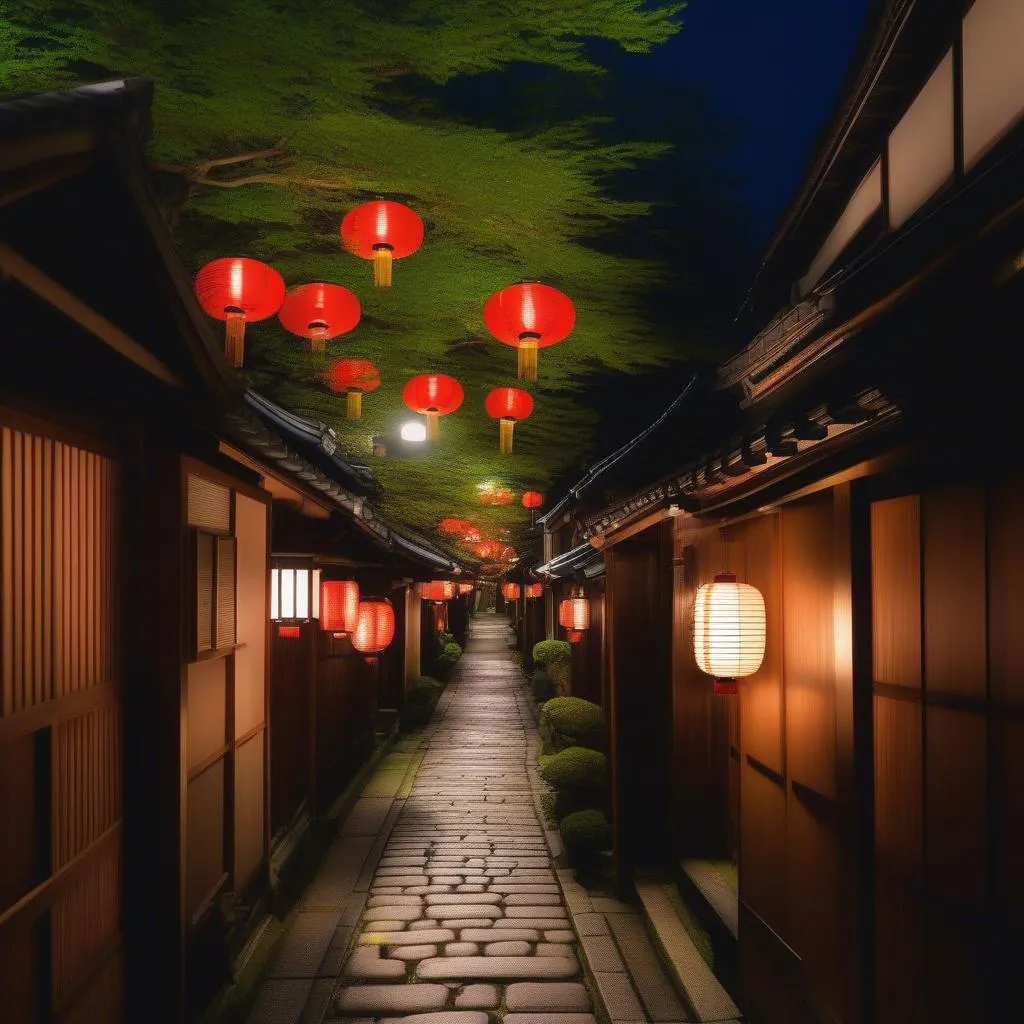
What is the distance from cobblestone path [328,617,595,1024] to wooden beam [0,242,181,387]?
7.44 meters

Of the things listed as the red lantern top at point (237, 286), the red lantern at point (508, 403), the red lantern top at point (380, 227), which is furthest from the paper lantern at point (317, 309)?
the red lantern at point (508, 403)

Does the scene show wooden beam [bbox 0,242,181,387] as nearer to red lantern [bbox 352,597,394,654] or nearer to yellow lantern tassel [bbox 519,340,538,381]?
yellow lantern tassel [bbox 519,340,538,381]

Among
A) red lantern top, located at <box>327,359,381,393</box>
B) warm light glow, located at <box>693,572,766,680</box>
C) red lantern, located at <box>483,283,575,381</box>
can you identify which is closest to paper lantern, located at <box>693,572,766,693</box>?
warm light glow, located at <box>693,572,766,680</box>

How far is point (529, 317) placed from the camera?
10.7m

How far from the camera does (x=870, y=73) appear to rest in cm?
950

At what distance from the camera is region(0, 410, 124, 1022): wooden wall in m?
4.36

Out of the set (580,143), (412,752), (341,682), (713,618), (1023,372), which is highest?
(580,143)

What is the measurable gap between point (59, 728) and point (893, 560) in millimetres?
5738

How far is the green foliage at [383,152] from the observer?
951 cm

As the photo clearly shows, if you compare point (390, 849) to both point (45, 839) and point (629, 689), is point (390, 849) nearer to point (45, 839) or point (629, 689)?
point (629, 689)

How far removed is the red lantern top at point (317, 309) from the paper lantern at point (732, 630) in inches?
269

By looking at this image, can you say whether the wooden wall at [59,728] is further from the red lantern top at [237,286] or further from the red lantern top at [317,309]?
the red lantern top at [317,309]

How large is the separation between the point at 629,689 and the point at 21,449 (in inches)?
405

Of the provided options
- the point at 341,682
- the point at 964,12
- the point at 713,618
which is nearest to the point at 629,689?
the point at 713,618
